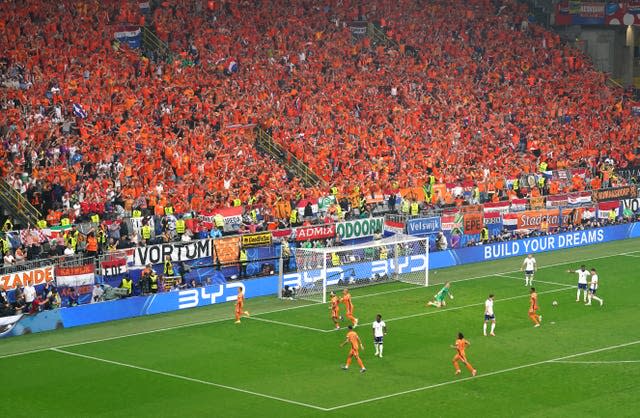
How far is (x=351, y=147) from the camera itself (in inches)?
2312

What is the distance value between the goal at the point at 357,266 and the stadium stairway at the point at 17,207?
9.93 meters

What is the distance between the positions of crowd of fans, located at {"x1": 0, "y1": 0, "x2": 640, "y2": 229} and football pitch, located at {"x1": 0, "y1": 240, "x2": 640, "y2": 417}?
26.3 feet

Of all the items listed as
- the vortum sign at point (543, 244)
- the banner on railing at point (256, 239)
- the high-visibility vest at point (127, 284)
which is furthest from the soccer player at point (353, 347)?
the vortum sign at point (543, 244)

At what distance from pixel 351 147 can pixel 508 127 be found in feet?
38.0

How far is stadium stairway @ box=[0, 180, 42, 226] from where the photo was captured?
46031 mm

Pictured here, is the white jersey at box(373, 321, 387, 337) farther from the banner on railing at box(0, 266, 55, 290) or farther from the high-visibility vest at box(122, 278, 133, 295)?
the banner on railing at box(0, 266, 55, 290)

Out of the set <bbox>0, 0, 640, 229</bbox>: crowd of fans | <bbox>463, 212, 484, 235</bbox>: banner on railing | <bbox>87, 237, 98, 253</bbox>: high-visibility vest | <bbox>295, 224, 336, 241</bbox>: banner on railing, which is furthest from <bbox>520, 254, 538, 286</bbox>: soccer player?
<bbox>87, 237, 98, 253</bbox>: high-visibility vest

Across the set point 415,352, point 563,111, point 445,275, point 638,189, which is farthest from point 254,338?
point 563,111

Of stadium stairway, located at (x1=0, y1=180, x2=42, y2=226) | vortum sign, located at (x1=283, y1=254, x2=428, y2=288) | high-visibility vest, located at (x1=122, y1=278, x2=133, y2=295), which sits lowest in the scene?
vortum sign, located at (x1=283, y1=254, x2=428, y2=288)

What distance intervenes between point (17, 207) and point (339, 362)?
16.2 meters

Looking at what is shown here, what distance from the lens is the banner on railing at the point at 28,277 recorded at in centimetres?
4009

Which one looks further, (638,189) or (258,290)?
(638,189)

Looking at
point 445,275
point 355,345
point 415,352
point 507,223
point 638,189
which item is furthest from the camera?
point 638,189

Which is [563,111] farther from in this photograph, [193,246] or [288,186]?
[193,246]
